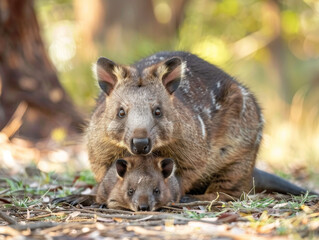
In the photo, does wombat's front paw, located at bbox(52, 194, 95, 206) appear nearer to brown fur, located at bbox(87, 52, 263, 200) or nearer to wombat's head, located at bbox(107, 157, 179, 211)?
brown fur, located at bbox(87, 52, 263, 200)

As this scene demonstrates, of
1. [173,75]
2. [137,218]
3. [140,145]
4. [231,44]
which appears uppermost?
[231,44]

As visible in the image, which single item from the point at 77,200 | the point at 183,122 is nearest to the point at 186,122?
the point at 183,122

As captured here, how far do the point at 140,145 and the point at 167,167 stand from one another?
63 cm

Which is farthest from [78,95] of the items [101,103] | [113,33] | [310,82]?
[310,82]

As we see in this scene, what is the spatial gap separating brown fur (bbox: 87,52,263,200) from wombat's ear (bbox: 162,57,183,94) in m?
0.01

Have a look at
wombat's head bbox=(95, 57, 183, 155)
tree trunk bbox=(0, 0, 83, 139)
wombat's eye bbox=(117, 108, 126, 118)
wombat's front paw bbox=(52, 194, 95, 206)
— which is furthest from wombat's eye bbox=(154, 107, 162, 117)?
tree trunk bbox=(0, 0, 83, 139)

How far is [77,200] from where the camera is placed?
21.4 feet

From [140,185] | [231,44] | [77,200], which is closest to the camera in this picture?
[140,185]

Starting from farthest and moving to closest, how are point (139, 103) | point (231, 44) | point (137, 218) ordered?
point (231, 44), point (139, 103), point (137, 218)

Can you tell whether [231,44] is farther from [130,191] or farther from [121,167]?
[130,191]

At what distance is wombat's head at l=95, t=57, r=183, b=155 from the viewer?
→ 5871 mm

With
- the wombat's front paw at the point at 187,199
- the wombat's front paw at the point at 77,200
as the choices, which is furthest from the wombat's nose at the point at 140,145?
the wombat's front paw at the point at 77,200

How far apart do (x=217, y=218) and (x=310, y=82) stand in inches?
799

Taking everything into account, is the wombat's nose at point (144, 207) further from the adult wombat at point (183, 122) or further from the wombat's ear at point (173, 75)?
the wombat's ear at point (173, 75)
